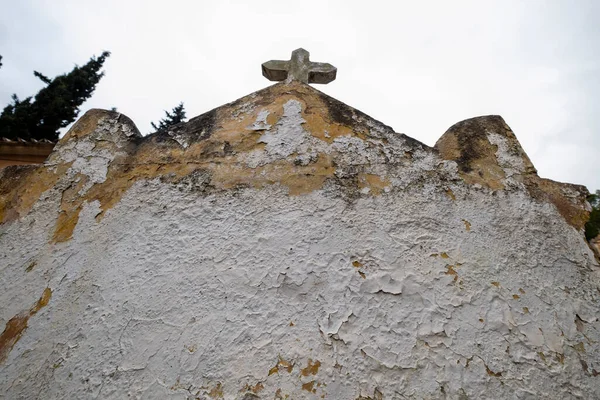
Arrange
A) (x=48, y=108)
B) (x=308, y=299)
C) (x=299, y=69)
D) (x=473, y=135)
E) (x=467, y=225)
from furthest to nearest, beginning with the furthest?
(x=48, y=108) < (x=299, y=69) < (x=473, y=135) < (x=467, y=225) < (x=308, y=299)

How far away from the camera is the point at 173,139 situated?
173cm

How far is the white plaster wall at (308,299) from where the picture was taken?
1.12 m

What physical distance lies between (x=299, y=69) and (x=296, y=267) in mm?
1431

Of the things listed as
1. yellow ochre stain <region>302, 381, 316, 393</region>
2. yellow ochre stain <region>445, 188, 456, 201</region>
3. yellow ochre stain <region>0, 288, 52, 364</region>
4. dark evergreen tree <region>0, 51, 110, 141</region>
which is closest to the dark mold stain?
yellow ochre stain <region>445, 188, 456, 201</region>

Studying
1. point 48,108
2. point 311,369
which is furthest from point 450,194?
point 48,108

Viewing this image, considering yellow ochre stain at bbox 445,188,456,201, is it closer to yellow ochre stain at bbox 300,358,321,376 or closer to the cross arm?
yellow ochre stain at bbox 300,358,321,376

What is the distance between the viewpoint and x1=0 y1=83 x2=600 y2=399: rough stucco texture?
113 cm

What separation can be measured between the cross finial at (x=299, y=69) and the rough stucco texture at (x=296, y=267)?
1.68 feet

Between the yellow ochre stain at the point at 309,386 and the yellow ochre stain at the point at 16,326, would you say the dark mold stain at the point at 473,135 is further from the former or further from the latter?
the yellow ochre stain at the point at 16,326

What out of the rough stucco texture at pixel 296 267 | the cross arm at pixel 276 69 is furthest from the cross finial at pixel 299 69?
the rough stucco texture at pixel 296 267

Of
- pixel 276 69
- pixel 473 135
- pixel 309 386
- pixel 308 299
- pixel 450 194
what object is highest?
pixel 276 69

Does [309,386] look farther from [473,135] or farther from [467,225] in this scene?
[473,135]

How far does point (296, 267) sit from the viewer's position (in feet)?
4.21

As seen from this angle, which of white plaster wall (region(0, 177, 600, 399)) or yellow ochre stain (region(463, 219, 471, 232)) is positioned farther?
yellow ochre stain (region(463, 219, 471, 232))
